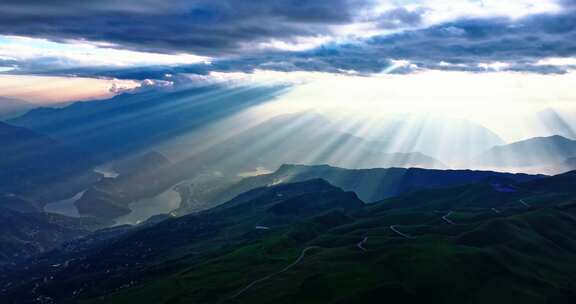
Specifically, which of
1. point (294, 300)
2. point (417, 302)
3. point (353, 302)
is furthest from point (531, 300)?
point (294, 300)

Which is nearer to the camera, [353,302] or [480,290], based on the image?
[353,302]

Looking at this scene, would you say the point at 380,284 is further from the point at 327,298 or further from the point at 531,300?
the point at 531,300

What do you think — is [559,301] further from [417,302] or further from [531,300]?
[417,302]

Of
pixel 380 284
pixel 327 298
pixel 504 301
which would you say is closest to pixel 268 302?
pixel 327 298

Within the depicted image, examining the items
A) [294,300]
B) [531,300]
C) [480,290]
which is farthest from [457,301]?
[294,300]

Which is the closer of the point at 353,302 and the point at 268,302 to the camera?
the point at 353,302

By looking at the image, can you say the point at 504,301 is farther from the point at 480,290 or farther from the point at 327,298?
the point at 327,298

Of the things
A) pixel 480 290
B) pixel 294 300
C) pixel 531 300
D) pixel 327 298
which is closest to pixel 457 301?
pixel 480 290
